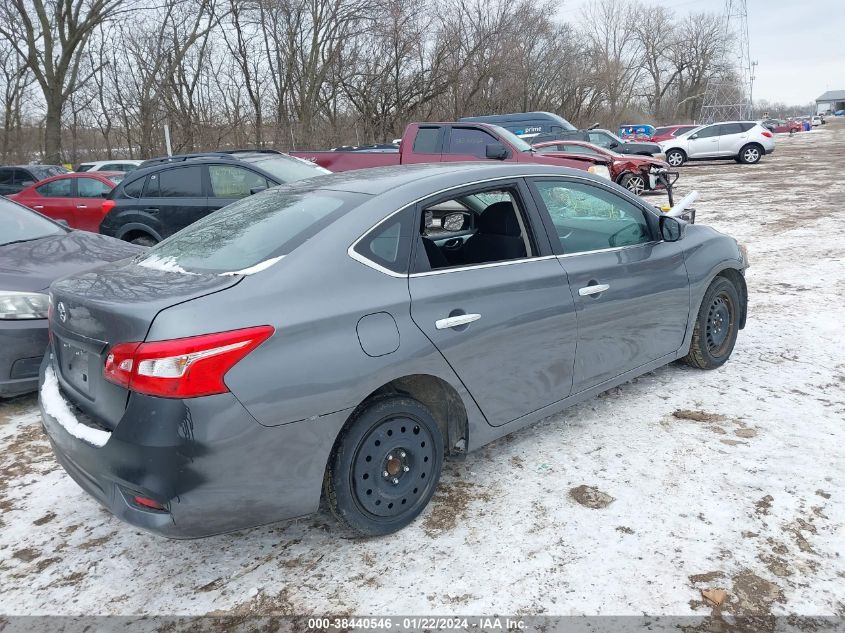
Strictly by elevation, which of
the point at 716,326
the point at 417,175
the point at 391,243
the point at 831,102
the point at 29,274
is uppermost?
the point at 831,102

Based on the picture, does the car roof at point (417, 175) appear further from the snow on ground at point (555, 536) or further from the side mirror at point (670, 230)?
the snow on ground at point (555, 536)

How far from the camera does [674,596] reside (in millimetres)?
2490

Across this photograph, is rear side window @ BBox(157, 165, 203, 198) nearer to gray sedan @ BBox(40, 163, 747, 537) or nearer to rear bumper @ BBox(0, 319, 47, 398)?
rear bumper @ BBox(0, 319, 47, 398)

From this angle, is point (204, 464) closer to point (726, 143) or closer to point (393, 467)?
point (393, 467)

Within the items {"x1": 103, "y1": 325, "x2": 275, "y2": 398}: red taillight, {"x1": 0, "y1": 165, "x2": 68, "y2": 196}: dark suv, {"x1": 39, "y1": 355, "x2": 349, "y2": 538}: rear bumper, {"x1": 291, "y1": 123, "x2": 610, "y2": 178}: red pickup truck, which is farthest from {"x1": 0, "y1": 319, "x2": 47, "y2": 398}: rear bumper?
{"x1": 0, "y1": 165, "x2": 68, "y2": 196}: dark suv

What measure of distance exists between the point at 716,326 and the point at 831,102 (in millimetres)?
179820

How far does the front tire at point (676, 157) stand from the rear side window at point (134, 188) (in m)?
23.2

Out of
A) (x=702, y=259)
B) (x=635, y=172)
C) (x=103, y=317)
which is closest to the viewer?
(x=103, y=317)

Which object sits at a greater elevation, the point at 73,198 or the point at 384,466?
the point at 73,198

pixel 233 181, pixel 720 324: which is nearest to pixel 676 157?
pixel 233 181

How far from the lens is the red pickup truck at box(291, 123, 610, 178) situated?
1122 cm

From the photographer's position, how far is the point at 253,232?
307 cm

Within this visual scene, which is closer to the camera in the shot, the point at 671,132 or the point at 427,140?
the point at 427,140

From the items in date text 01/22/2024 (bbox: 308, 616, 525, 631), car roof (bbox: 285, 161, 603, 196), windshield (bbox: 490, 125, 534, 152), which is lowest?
date text 01/22/2024 (bbox: 308, 616, 525, 631)
